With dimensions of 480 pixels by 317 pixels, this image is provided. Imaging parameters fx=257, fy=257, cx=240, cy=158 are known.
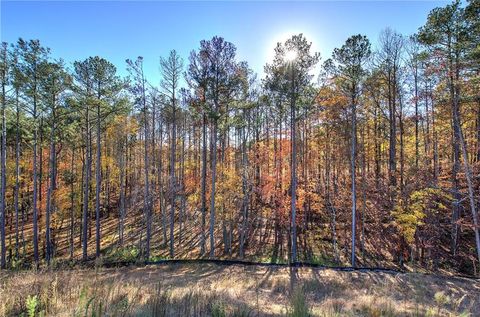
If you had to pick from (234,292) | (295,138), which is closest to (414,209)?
(295,138)

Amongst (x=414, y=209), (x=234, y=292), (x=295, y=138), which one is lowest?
(x=234, y=292)

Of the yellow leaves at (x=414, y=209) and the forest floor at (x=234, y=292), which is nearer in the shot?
the forest floor at (x=234, y=292)

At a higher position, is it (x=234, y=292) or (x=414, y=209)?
(x=414, y=209)

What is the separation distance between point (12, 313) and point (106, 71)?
14.5m

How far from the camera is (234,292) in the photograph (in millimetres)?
6297

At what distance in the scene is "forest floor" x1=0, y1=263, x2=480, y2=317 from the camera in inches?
128

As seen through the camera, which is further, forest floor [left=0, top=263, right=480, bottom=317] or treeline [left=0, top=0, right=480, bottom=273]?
treeline [left=0, top=0, right=480, bottom=273]

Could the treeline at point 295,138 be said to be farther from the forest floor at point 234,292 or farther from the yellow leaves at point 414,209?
the forest floor at point 234,292

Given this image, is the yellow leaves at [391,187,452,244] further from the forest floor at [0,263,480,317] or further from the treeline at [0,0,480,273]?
the forest floor at [0,263,480,317]

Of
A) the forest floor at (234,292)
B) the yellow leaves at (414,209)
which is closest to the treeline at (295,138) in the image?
the yellow leaves at (414,209)

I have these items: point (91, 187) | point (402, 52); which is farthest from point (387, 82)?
point (91, 187)

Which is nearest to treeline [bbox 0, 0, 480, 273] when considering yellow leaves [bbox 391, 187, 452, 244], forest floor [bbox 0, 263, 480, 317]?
yellow leaves [bbox 391, 187, 452, 244]

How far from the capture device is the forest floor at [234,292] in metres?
3.25

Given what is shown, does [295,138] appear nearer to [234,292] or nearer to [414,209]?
[414,209]
